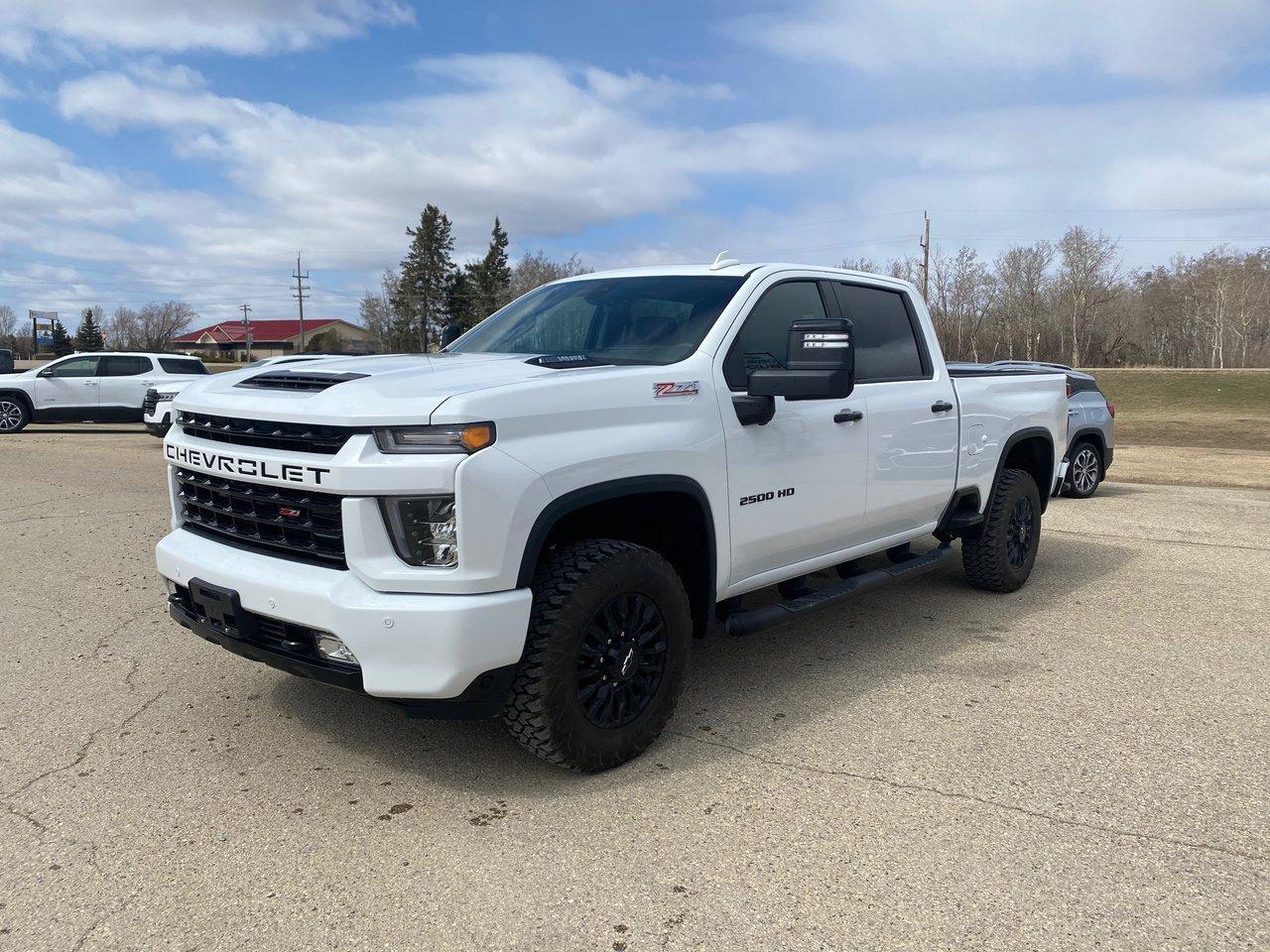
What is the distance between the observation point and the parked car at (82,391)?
17.9 meters

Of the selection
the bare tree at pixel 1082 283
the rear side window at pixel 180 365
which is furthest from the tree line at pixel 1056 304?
the rear side window at pixel 180 365

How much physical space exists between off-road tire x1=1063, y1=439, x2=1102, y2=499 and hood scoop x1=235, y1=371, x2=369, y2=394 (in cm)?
949

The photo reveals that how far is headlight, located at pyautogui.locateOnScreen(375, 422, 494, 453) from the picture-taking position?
2959 millimetres

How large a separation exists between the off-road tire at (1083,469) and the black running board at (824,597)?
6091 millimetres

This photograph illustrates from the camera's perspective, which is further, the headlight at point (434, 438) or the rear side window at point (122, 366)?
the rear side window at point (122, 366)

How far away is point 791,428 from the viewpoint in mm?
4137

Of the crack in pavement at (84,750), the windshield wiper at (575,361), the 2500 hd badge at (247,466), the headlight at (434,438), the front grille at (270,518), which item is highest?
the windshield wiper at (575,361)

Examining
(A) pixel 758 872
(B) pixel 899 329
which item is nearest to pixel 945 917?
(A) pixel 758 872

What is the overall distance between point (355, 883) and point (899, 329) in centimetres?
393

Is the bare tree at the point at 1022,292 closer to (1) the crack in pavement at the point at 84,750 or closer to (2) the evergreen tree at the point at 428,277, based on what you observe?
(2) the evergreen tree at the point at 428,277

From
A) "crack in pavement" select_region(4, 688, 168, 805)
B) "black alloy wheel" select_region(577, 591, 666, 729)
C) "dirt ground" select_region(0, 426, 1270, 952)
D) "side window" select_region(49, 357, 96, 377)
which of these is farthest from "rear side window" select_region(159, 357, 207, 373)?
"black alloy wheel" select_region(577, 591, 666, 729)

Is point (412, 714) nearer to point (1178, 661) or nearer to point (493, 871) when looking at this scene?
point (493, 871)

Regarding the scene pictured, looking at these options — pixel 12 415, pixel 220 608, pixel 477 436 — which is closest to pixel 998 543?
pixel 477 436

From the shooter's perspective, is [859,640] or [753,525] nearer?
[753,525]
